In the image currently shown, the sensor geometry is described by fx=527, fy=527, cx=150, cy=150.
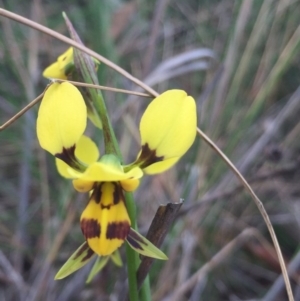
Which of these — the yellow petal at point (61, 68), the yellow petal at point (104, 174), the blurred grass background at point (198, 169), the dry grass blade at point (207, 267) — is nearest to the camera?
the yellow petal at point (104, 174)

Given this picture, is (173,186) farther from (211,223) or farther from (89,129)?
(89,129)

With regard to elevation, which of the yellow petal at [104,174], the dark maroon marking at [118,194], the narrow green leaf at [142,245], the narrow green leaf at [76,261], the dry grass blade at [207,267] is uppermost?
the yellow petal at [104,174]

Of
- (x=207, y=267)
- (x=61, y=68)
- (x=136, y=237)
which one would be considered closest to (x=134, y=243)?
(x=136, y=237)

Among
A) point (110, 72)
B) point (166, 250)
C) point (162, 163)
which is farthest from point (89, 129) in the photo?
point (162, 163)

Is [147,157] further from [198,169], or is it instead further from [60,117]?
[198,169]

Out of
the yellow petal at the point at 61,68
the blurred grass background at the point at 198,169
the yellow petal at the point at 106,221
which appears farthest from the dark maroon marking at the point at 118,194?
the blurred grass background at the point at 198,169

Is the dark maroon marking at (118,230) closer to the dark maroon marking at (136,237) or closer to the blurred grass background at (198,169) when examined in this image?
the dark maroon marking at (136,237)
